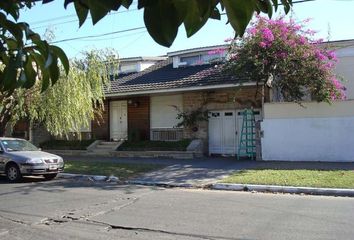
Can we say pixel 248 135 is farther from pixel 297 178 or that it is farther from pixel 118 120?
pixel 118 120

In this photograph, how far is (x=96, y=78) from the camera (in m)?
21.8

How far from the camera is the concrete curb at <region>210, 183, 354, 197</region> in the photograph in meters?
12.9

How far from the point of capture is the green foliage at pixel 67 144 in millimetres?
27188

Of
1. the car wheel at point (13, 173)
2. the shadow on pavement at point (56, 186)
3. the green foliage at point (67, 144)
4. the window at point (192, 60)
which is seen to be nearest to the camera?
the shadow on pavement at point (56, 186)

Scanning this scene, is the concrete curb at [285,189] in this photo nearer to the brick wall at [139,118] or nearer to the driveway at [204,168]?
the driveway at [204,168]

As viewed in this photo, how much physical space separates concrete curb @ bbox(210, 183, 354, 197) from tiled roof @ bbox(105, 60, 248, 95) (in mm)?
7466

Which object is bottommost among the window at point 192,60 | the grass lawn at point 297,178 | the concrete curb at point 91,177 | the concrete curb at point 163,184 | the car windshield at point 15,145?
the concrete curb at point 163,184

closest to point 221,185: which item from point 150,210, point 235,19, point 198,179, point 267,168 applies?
point 198,179

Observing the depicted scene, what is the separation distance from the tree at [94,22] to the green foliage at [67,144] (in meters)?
25.8

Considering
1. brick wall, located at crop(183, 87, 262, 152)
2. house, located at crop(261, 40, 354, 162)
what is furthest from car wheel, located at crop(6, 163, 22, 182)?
brick wall, located at crop(183, 87, 262, 152)

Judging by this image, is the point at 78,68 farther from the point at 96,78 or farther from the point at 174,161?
the point at 174,161

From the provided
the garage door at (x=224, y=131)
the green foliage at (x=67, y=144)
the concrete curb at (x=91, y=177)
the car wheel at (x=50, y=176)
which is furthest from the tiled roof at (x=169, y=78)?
the car wheel at (x=50, y=176)

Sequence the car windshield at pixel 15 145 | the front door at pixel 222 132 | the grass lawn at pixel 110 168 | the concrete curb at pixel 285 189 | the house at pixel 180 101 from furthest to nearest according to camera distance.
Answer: the front door at pixel 222 132 < the house at pixel 180 101 < the grass lawn at pixel 110 168 < the car windshield at pixel 15 145 < the concrete curb at pixel 285 189

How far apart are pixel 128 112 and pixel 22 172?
12280 mm
